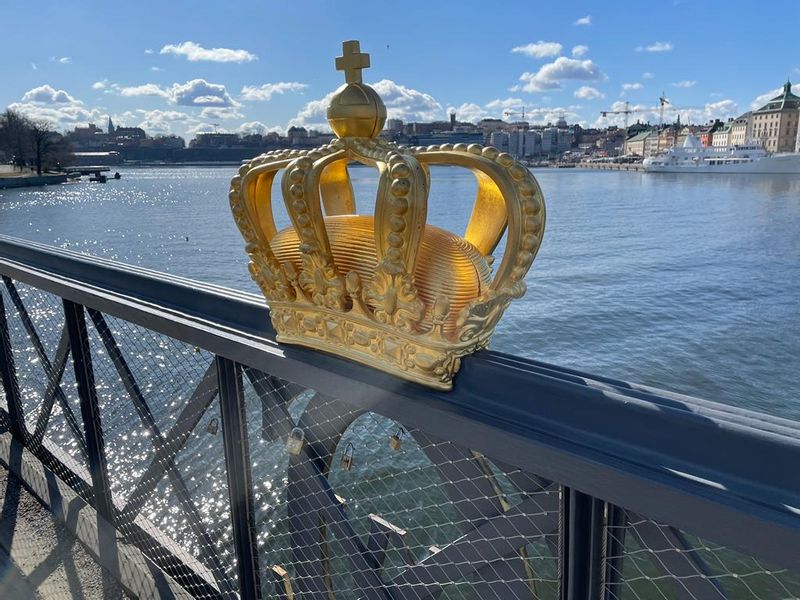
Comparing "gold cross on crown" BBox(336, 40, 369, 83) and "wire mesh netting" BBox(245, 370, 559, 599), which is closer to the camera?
"wire mesh netting" BBox(245, 370, 559, 599)

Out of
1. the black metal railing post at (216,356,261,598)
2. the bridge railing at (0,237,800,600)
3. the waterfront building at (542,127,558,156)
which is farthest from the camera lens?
the waterfront building at (542,127,558,156)

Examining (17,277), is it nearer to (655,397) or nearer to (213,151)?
(655,397)

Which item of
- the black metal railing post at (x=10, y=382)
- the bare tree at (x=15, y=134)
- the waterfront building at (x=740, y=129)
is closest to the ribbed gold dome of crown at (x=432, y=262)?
the black metal railing post at (x=10, y=382)

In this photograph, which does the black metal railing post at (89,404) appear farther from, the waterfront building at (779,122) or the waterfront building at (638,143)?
the waterfront building at (638,143)

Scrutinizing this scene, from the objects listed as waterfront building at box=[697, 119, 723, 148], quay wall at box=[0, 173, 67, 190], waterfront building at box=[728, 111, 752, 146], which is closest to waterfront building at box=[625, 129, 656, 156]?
waterfront building at box=[697, 119, 723, 148]

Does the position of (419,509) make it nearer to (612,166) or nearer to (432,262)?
(432,262)

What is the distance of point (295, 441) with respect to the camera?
172 cm

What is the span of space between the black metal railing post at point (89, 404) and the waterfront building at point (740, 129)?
117283mm

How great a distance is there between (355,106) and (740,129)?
124300 mm

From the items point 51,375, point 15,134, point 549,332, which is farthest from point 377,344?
point 15,134

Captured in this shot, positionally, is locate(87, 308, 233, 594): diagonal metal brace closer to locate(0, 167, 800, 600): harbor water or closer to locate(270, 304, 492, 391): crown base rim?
locate(0, 167, 800, 600): harbor water

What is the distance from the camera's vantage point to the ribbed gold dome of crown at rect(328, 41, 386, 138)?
157 centimetres

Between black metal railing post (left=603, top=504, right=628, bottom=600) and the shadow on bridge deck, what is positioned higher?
black metal railing post (left=603, top=504, right=628, bottom=600)

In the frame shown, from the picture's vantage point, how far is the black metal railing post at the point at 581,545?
109 centimetres
